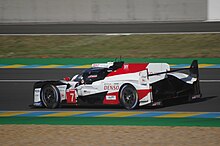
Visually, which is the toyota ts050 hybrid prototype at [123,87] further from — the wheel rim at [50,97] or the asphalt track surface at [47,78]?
the asphalt track surface at [47,78]

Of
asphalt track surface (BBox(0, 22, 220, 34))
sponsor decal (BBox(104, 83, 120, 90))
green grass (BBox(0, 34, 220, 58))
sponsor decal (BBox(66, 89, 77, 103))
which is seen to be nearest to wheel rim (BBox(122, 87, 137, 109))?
sponsor decal (BBox(104, 83, 120, 90))

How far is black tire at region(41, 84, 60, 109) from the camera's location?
14.5 m

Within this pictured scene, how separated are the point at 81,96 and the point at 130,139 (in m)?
3.65

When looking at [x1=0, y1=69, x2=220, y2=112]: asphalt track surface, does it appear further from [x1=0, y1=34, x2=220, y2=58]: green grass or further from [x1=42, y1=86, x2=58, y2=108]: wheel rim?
[x1=0, y1=34, x2=220, y2=58]: green grass

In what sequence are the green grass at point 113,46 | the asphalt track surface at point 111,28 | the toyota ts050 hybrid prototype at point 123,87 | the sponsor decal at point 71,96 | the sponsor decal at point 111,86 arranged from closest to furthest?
1. the toyota ts050 hybrid prototype at point 123,87
2. the sponsor decal at point 111,86
3. the sponsor decal at point 71,96
4. the green grass at point 113,46
5. the asphalt track surface at point 111,28

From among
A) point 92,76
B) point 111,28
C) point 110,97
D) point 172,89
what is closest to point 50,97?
point 92,76

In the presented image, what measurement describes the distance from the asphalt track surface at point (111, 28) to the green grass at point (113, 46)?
1.41 meters

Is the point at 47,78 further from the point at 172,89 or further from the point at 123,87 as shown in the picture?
the point at 172,89

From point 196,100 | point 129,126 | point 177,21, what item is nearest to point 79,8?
point 177,21

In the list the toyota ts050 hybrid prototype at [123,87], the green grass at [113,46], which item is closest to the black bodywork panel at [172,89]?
the toyota ts050 hybrid prototype at [123,87]

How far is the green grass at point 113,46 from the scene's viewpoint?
2305 cm

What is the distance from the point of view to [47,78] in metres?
19.0

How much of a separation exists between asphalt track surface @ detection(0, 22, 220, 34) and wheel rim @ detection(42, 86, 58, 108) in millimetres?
13292

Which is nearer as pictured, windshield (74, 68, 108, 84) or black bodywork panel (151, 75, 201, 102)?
black bodywork panel (151, 75, 201, 102)
